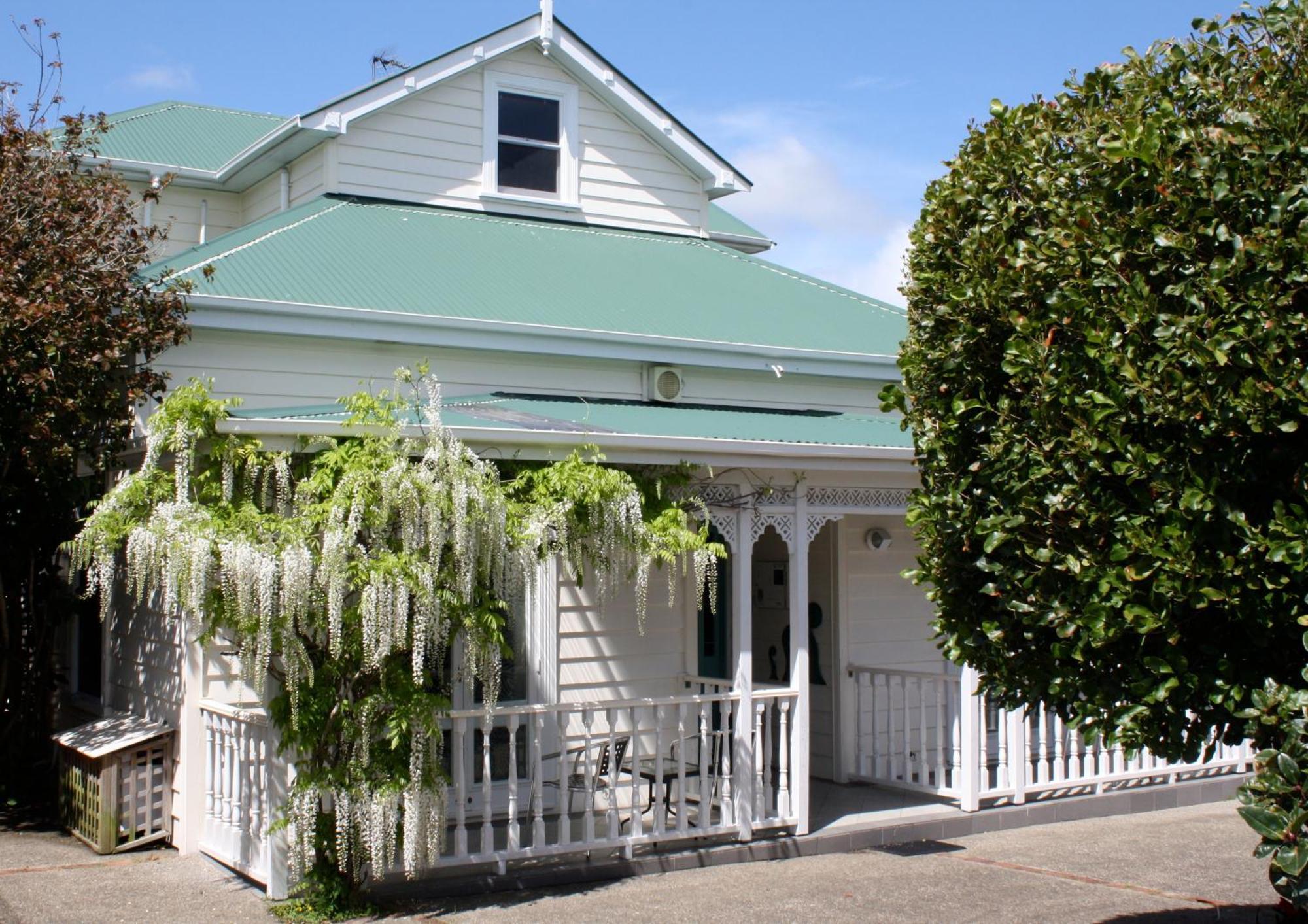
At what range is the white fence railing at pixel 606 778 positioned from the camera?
28.4ft

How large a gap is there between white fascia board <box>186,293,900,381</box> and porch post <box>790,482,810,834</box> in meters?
2.33

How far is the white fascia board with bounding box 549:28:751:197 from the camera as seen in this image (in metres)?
14.3

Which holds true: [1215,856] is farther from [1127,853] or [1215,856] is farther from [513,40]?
[513,40]

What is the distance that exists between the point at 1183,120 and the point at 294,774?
5.91 m

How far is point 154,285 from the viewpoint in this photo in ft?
32.6

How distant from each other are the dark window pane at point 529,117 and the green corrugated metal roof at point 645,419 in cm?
392

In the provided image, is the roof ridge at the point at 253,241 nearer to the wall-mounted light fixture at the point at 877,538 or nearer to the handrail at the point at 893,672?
the wall-mounted light fixture at the point at 877,538

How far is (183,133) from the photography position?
16.6m

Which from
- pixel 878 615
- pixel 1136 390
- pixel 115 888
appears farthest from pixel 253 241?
pixel 1136 390

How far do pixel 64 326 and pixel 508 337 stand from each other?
3354 millimetres

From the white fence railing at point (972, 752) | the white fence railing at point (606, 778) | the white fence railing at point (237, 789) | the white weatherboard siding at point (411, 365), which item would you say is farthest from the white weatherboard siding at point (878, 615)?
the white fence railing at point (237, 789)

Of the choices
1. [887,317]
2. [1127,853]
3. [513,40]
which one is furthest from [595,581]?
[513,40]

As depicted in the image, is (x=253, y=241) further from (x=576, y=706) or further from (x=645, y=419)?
(x=576, y=706)

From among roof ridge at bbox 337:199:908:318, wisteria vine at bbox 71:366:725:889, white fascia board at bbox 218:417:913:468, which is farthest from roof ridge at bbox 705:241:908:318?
wisteria vine at bbox 71:366:725:889
